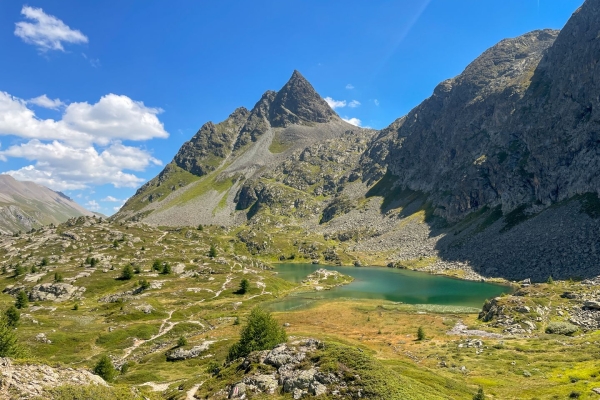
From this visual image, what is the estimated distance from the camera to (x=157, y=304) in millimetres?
100500

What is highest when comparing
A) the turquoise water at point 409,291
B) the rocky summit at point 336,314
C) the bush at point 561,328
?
the rocky summit at point 336,314

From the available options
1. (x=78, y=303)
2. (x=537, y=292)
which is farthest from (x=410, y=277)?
(x=78, y=303)

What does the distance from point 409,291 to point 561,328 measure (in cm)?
6770

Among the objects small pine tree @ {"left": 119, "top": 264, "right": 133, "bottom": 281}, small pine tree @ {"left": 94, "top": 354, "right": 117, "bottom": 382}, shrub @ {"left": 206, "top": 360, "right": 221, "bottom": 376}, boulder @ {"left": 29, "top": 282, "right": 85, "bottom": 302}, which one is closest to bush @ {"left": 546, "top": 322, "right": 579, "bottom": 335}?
shrub @ {"left": 206, "top": 360, "right": 221, "bottom": 376}

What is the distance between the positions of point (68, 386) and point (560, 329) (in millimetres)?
80744

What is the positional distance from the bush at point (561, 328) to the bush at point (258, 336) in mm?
56623

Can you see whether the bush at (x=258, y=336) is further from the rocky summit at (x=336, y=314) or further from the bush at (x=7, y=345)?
A: the bush at (x=7, y=345)

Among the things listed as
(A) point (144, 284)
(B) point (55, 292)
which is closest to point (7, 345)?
(A) point (144, 284)

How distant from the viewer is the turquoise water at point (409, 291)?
115 meters

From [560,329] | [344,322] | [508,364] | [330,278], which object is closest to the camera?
[508,364]

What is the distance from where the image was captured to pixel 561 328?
6644 centimetres

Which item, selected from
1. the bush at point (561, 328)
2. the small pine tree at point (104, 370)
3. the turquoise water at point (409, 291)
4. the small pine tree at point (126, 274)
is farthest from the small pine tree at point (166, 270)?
the bush at point (561, 328)

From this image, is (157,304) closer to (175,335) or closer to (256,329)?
(175,335)

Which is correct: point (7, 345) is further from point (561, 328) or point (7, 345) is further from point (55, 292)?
point (561, 328)
